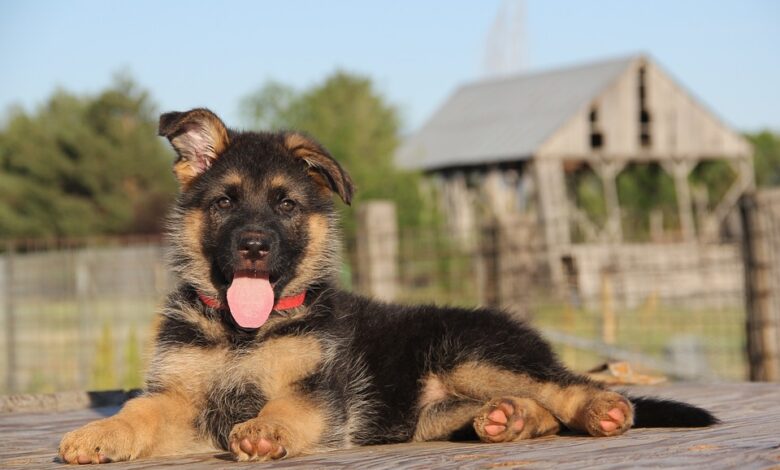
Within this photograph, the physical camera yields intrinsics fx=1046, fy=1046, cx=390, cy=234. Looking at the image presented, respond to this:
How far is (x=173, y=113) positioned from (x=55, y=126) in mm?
55066

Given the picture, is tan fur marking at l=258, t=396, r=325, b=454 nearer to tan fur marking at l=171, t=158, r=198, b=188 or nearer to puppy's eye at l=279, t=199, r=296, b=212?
puppy's eye at l=279, t=199, r=296, b=212

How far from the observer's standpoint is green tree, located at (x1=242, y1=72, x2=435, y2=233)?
3366 cm

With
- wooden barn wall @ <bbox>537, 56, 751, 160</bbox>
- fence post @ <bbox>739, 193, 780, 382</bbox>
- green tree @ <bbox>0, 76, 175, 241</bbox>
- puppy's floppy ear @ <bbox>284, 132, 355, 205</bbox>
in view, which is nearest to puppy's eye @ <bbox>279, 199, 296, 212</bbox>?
puppy's floppy ear @ <bbox>284, 132, 355, 205</bbox>

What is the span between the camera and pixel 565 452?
12.7 feet

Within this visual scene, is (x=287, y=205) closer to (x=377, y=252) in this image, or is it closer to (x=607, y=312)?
(x=377, y=252)

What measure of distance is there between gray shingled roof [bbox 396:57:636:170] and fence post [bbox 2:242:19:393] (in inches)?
1168

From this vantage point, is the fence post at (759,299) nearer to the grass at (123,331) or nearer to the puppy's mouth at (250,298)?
the grass at (123,331)

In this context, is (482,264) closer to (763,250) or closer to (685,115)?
(763,250)

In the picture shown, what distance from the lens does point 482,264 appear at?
39.9ft

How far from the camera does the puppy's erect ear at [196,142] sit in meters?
5.05

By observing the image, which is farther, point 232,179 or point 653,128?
point 653,128

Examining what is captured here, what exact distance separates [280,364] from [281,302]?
386 mm

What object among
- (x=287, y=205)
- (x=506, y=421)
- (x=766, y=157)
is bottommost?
(x=506, y=421)

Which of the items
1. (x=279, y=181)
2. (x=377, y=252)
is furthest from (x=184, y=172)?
(x=377, y=252)
